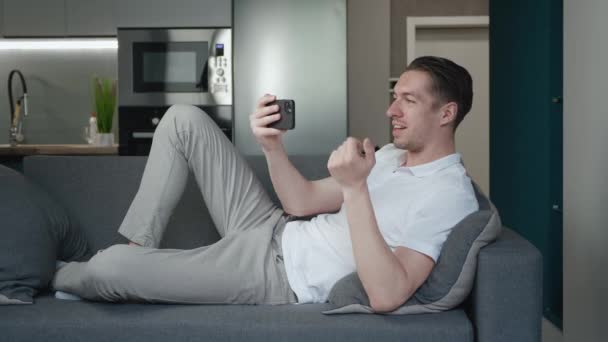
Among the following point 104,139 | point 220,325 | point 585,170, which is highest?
point 104,139

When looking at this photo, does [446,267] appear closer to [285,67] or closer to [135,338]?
[135,338]

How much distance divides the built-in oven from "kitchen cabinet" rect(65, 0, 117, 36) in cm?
13

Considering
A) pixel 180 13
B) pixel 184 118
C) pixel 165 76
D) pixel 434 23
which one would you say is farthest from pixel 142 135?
pixel 434 23

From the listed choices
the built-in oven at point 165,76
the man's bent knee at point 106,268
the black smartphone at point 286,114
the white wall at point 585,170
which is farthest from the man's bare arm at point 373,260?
the built-in oven at point 165,76

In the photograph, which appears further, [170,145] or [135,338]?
[170,145]

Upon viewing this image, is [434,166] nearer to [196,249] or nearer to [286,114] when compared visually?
[286,114]

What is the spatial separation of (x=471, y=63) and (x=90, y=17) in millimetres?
4015

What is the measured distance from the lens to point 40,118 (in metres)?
5.04

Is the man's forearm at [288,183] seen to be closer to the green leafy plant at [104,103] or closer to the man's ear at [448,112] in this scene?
the man's ear at [448,112]

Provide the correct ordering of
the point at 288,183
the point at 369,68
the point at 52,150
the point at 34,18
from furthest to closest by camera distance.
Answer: the point at 369,68 → the point at 34,18 → the point at 52,150 → the point at 288,183

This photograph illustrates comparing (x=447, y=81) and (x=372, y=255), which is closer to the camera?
(x=372, y=255)

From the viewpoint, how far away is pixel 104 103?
458 centimetres

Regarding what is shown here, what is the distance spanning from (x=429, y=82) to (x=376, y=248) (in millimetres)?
615

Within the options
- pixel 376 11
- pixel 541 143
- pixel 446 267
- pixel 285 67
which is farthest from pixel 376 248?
pixel 376 11
